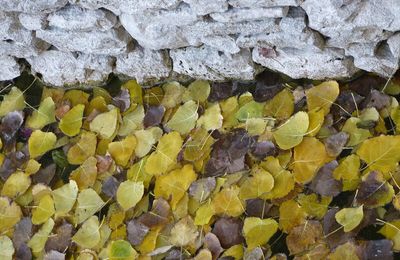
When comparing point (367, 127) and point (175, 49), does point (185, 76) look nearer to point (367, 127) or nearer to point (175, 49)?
point (175, 49)

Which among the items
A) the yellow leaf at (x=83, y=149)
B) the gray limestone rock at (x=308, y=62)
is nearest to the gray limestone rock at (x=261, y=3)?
the gray limestone rock at (x=308, y=62)

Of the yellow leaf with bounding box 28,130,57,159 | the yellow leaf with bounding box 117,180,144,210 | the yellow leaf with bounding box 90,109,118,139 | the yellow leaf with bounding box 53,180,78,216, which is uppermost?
the yellow leaf with bounding box 90,109,118,139

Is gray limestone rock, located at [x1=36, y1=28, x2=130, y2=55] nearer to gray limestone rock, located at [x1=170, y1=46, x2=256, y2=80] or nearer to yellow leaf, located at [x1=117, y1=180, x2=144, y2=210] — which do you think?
gray limestone rock, located at [x1=170, y1=46, x2=256, y2=80]

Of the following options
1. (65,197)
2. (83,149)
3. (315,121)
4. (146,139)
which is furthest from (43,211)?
(315,121)

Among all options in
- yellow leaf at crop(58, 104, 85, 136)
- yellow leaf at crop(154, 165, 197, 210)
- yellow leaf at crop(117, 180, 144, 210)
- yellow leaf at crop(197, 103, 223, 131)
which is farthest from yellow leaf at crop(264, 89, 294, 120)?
yellow leaf at crop(58, 104, 85, 136)

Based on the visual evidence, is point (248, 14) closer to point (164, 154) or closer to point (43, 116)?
point (164, 154)

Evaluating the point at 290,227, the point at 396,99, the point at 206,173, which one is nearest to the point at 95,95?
the point at 206,173

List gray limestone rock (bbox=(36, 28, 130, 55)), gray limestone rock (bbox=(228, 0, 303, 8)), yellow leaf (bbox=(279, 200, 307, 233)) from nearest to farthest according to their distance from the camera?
gray limestone rock (bbox=(228, 0, 303, 8)) < yellow leaf (bbox=(279, 200, 307, 233)) < gray limestone rock (bbox=(36, 28, 130, 55))
